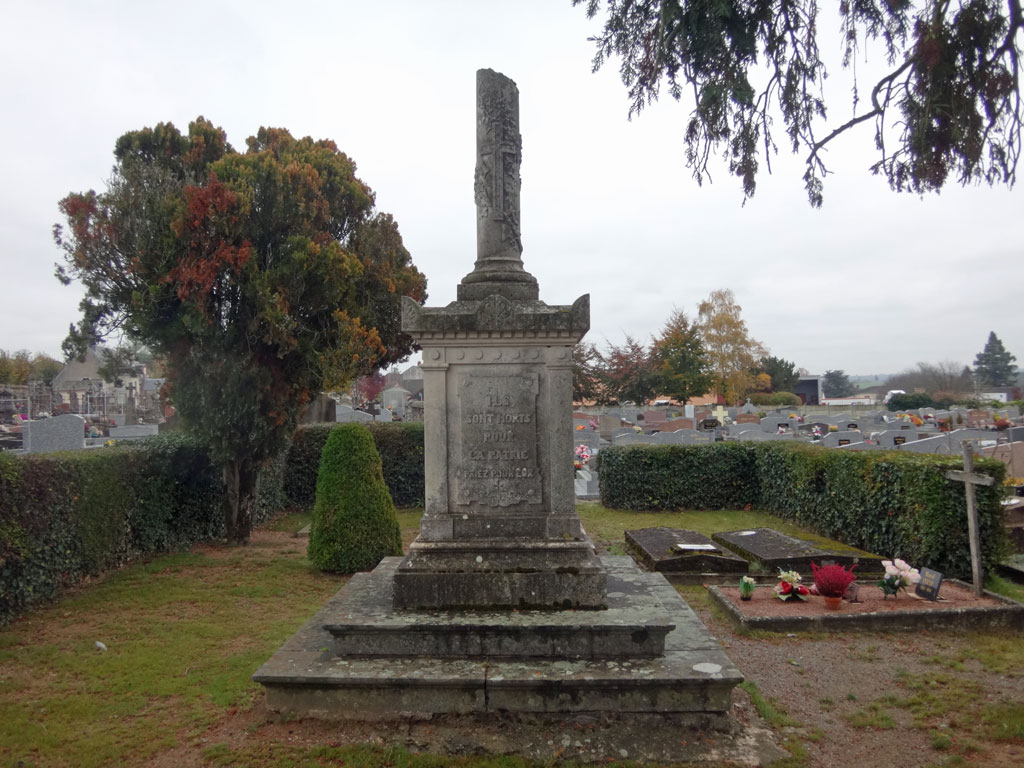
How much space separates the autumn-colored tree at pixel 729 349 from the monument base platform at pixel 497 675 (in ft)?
134

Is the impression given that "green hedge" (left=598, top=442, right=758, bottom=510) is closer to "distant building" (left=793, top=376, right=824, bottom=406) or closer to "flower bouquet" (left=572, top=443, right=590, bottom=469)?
"flower bouquet" (left=572, top=443, right=590, bottom=469)

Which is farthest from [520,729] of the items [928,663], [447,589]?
[928,663]

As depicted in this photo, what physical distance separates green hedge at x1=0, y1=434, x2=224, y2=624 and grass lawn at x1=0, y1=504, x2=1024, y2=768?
14.7 inches

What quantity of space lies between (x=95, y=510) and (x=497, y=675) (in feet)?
22.1

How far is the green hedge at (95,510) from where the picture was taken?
23.6 feet

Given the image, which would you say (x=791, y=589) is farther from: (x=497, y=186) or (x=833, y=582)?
(x=497, y=186)

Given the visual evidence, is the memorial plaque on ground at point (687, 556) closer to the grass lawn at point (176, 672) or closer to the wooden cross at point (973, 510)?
the grass lawn at point (176, 672)

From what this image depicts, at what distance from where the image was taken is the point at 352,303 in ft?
36.6

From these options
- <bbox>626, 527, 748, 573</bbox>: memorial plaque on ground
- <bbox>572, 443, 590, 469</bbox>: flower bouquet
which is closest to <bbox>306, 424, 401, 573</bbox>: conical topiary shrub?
<bbox>626, 527, 748, 573</bbox>: memorial plaque on ground

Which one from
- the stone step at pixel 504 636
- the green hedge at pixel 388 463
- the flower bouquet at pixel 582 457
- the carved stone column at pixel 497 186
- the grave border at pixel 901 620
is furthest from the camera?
the flower bouquet at pixel 582 457

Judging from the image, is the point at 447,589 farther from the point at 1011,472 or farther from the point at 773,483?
the point at 1011,472

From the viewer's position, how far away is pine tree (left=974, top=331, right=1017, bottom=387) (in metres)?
67.7

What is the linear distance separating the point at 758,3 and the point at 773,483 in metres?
9.75

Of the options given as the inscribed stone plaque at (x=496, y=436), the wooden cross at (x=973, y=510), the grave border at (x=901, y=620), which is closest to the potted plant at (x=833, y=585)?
the grave border at (x=901, y=620)
